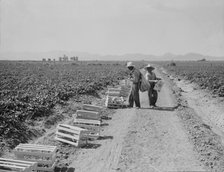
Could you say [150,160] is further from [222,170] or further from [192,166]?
[222,170]

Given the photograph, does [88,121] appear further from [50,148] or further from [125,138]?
[50,148]

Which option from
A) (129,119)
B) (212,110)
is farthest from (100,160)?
(212,110)

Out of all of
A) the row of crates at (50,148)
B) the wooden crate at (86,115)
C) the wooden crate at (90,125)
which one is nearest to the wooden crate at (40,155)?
the row of crates at (50,148)

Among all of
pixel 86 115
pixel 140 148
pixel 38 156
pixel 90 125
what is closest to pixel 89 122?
pixel 90 125

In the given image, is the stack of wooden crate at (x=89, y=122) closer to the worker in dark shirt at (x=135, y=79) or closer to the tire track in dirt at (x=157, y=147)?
the tire track in dirt at (x=157, y=147)

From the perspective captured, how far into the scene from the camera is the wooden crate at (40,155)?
19.5 ft

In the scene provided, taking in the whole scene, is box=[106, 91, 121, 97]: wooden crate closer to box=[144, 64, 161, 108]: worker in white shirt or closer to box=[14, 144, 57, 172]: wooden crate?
box=[144, 64, 161, 108]: worker in white shirt

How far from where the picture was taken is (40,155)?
6.02 metres

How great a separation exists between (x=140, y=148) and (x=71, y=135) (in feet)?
6.39

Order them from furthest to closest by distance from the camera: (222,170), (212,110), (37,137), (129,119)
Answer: (212,110), (129,119), (37,137), (222,170)

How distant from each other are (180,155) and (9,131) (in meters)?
4.71

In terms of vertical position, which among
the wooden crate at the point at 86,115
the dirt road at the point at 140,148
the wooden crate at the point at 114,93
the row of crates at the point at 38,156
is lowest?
the dirt road at the point at 140,148

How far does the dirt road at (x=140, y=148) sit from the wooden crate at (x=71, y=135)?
319 mm

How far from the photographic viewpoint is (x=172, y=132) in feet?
28.4
